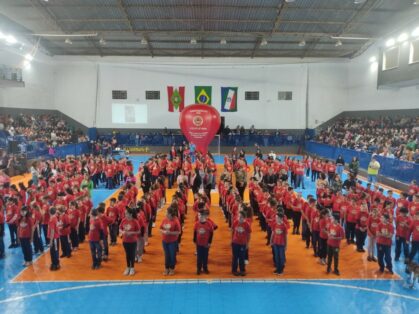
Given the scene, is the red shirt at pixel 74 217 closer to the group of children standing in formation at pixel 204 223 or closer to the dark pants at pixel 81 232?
the group of children standing in formation at pixel 204 223

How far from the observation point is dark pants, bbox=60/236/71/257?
914cm

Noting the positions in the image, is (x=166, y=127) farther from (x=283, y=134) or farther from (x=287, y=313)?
(x=287, y=313)

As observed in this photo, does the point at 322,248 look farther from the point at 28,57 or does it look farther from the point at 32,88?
the point at 32,88

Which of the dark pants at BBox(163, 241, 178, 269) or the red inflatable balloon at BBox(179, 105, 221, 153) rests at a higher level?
the red inflatable balloon at BBox(179, 105, 221, 153)

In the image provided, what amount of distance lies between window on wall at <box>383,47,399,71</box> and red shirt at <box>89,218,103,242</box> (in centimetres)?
2504

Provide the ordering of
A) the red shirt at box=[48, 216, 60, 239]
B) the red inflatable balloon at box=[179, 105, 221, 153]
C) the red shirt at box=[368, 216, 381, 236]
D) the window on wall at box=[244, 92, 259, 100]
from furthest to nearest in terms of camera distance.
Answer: the window on wall at box=[244, 92, 259, 100]
the red inflatable balloon at box=[179, 105, 221, 153]
the red shirt at box=[368, 216, 381, 236]
the red shirt at box=[48, 216, 60, 239]

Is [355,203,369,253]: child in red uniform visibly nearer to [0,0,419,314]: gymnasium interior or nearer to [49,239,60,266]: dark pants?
[0,0,419,314]: gymnasium interior

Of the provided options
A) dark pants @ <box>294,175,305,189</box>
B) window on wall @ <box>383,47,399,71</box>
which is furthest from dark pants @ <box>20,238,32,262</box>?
window on wall @ <box>383,47,399,71</box>

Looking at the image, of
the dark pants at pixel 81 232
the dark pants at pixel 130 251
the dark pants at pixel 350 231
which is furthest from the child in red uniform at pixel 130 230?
the dark pants at pixel 350 231

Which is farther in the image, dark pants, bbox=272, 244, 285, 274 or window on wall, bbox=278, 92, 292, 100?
window on wall, bbox=278, 92, 292, 100

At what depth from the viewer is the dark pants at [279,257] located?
28.0 ft

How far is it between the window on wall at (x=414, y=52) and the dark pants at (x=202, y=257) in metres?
21.8

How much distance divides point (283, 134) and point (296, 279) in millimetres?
27844

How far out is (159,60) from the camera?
34281 millimetres
